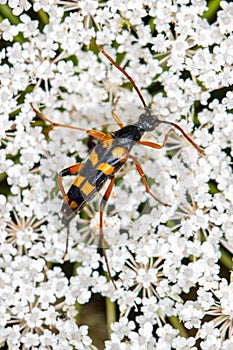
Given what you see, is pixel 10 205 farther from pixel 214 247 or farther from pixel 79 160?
pixel 214 247

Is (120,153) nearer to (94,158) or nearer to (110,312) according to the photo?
(94,158)

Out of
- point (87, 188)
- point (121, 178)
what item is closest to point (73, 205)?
point (87, 188)

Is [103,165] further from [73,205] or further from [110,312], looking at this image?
[110,312]

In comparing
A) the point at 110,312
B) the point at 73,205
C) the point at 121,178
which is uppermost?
the point at 121,178

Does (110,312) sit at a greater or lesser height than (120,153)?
lesser

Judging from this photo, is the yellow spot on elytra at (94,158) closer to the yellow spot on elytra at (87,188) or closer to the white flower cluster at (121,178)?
the yellow spot on elytra at (87,188)

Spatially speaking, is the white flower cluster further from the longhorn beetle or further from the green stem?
the longhorn beetle

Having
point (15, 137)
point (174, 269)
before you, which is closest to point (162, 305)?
point (174, 269)

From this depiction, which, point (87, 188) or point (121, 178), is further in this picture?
point (121, 178)
